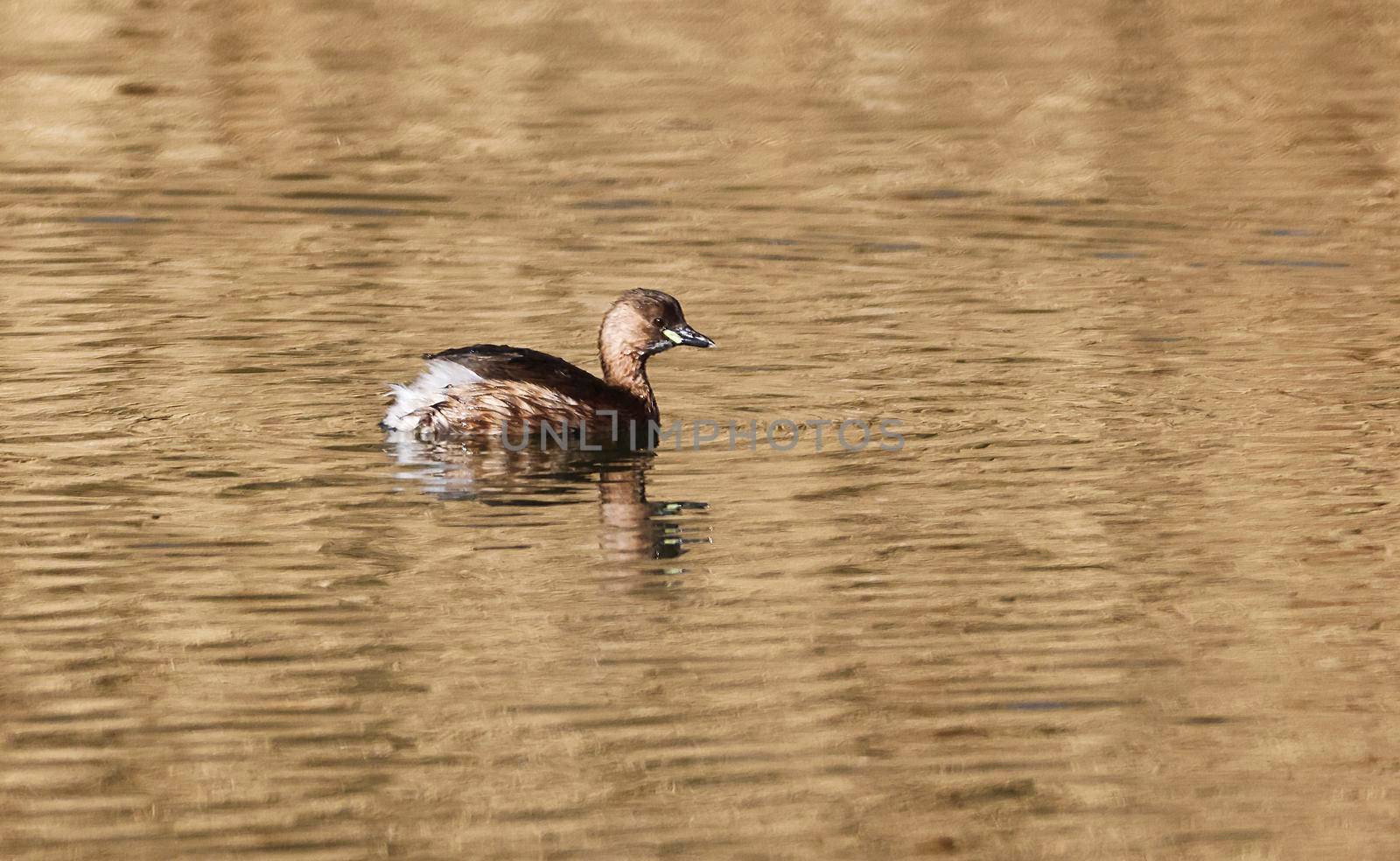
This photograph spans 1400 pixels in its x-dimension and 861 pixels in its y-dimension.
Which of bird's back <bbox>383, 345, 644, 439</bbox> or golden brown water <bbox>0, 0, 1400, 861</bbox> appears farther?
bird's back <bbox>383, 345, 644, 439</bbox>

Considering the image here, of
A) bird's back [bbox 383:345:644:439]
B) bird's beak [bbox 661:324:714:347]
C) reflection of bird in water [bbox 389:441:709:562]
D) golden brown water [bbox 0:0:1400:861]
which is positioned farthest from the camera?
bird's beak [bbox 661:324:714:347]

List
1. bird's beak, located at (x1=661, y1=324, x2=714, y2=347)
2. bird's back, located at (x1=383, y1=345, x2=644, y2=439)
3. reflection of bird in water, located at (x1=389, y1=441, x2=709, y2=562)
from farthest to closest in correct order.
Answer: bird's beak, located at (x1=661, y1=324, x2=714, y2=347)
bird's back, located at (x1=383, y1=345, x2=644, y2=439)
reflection of bird in water, located at (x1=389, y1=441, x2=709, y2=562)

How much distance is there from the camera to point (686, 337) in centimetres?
1111

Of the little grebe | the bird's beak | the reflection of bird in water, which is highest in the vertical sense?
the bird's beak

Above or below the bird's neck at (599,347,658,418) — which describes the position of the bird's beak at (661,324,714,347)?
above

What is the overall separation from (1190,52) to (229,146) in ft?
27.0

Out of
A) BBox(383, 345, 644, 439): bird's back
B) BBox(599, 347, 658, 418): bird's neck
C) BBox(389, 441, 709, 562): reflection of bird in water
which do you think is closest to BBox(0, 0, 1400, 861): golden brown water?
BBox(389, 441, 709, 562): reflection of bird in water

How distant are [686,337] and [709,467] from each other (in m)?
1.29

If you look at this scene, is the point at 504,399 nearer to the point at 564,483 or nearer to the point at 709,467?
the point at 564,483

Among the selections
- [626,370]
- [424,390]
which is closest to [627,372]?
[626,370]

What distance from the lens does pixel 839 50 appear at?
20.0 meters

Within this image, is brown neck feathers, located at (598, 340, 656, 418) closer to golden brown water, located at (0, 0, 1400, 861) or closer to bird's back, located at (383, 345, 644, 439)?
golden brown water, located at (0, 0, 1400, 861)

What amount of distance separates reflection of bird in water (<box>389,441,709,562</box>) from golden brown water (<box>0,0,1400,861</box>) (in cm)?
4

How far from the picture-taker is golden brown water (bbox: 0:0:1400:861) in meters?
6.54
